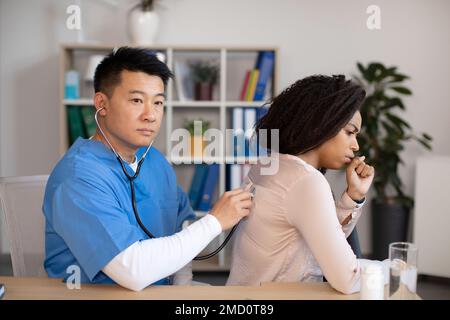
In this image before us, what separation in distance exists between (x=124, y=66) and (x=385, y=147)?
7.41 ft

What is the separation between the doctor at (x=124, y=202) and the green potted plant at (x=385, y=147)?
6.39 feet

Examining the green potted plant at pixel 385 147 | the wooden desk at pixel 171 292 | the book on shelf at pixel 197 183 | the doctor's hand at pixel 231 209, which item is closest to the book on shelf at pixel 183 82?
the book on shelf at pixel 197 183

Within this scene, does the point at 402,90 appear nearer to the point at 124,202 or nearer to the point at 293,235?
the point at 293,235

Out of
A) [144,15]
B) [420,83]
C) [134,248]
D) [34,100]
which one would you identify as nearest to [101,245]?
[134,248]

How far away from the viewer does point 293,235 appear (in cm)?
122

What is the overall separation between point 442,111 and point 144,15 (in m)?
1.98

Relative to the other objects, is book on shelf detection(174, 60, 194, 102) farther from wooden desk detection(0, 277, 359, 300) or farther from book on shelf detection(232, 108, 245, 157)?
wooden desk detection(0, 277, 359, 300)

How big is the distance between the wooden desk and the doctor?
3 centimetres

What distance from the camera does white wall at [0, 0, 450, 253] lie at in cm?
334

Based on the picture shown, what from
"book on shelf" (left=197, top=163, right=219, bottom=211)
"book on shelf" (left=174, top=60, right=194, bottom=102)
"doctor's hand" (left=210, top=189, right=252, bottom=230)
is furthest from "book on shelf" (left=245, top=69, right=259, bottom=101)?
"doctor's hand" (left=210, top=189, right=252, bottom=230)

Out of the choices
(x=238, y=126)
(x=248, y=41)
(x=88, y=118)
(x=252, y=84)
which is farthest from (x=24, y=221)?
→ (x=248, y=41)

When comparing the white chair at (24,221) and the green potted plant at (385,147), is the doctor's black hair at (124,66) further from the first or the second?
the green potted plant at (385,147)

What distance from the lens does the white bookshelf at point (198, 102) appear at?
3066 mm

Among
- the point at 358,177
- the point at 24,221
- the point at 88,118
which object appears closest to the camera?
the point at 358,177
